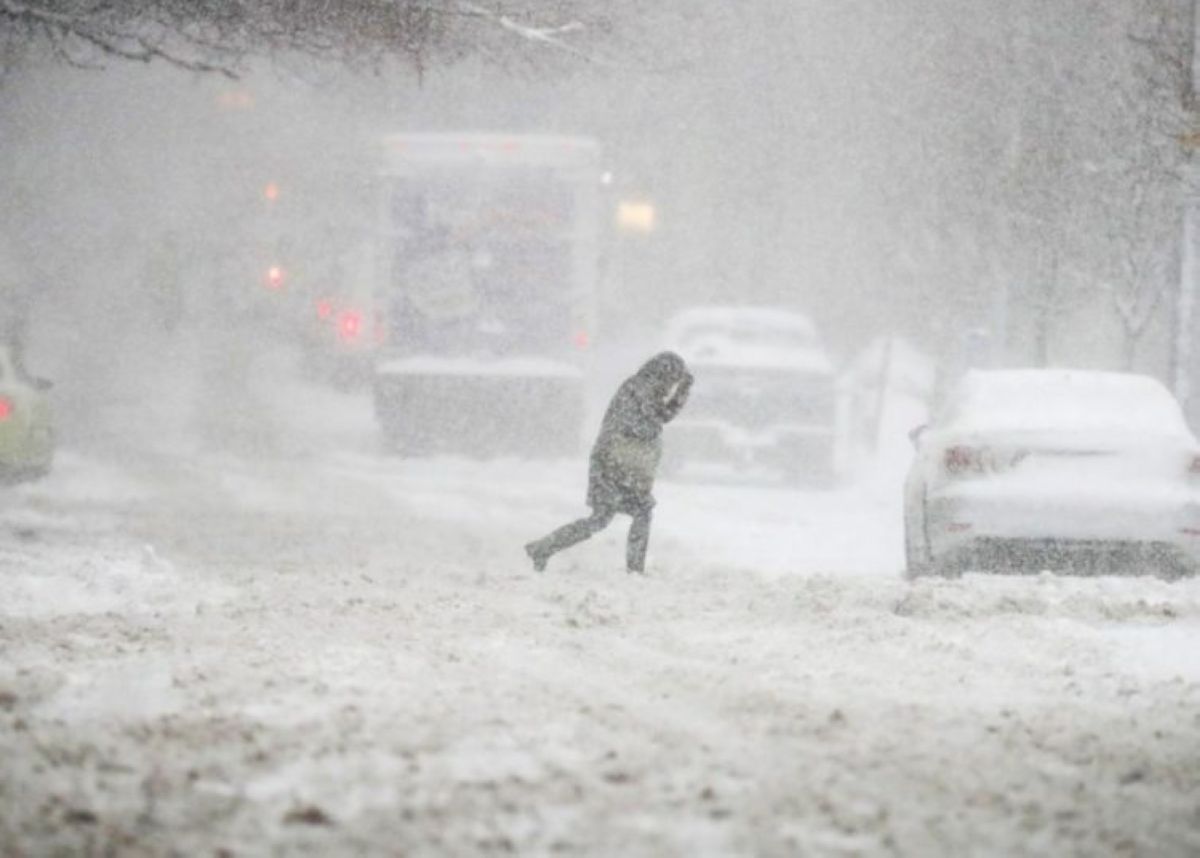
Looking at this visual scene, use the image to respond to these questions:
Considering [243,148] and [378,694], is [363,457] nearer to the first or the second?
[378,694]

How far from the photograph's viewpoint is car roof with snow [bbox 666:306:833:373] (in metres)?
19.4

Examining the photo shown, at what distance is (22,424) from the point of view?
1539cm

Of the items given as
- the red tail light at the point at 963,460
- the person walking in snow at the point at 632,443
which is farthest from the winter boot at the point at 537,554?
the red tail light at the point at 963,460

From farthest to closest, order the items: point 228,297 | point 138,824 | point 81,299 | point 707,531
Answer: point 81,299 → point 228,297 → point 707,531 → point 138,824

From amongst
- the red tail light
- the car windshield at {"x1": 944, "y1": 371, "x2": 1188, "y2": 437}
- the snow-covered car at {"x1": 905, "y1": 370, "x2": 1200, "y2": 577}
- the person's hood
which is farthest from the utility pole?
the person's hood

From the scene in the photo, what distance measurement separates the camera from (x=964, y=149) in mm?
20141

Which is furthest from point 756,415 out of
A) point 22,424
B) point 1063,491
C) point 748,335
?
point 1063,491

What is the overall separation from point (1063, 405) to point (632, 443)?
2951 mm

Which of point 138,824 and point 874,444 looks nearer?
point 138,824

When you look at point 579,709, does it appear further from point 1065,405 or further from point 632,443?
point 1065,405

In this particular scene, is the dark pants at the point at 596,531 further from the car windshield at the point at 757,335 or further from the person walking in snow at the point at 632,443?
the car windshield at the point at 757,335

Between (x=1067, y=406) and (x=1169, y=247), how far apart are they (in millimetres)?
8182

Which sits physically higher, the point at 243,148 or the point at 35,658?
the point at 243,148

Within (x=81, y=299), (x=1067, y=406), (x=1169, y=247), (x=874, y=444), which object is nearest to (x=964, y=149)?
Answer: (x=1169, y=247)
